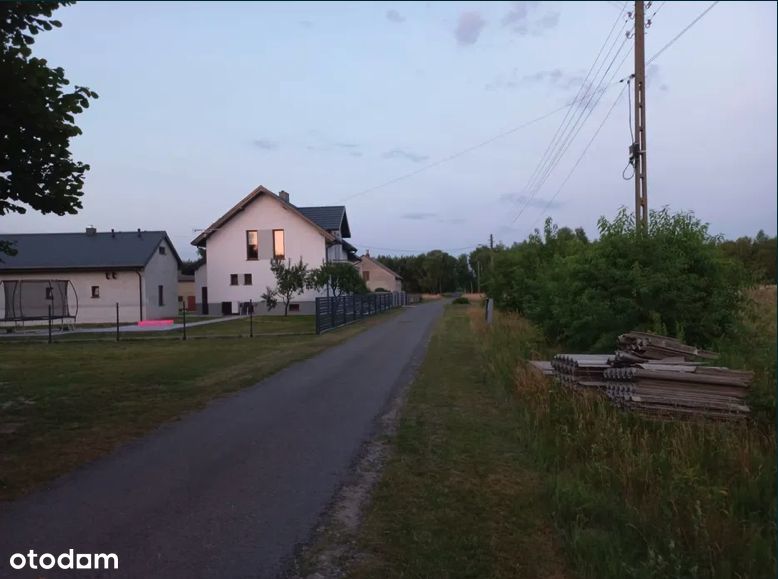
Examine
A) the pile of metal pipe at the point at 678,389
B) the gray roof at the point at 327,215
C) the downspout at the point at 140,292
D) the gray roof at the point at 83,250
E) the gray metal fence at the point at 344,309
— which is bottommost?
the pile of metal pipe at the point at 678,389

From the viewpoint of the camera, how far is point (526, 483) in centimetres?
628

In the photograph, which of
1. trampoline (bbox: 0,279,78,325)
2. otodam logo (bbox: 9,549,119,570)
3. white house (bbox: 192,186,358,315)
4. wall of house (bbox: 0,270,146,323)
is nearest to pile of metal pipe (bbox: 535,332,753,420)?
otodam logo (bbox: 9,549,119,570)

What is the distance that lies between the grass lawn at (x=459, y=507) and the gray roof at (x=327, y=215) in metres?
41.0

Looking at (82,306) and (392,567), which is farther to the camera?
(82,306)

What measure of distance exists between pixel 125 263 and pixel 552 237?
→ 23904 millimetres

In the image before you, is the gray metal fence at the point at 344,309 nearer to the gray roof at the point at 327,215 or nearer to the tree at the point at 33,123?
the gray roof at the point at 327,215

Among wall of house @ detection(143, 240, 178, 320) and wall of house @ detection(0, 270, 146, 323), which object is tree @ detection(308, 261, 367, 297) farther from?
wall of house @ detection(0, 270, 146, 323)

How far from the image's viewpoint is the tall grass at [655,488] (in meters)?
4.41

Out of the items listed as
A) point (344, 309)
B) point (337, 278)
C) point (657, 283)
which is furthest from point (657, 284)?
point (337, 278)

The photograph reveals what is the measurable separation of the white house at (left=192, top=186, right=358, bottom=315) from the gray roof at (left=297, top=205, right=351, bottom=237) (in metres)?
4.77

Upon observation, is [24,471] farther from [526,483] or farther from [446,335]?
[446,335]

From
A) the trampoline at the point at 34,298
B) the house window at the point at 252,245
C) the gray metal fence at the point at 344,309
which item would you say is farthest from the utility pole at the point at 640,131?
the house window at the point at 252,245

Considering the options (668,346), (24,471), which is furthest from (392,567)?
(668,346)

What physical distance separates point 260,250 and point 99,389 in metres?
33.0
